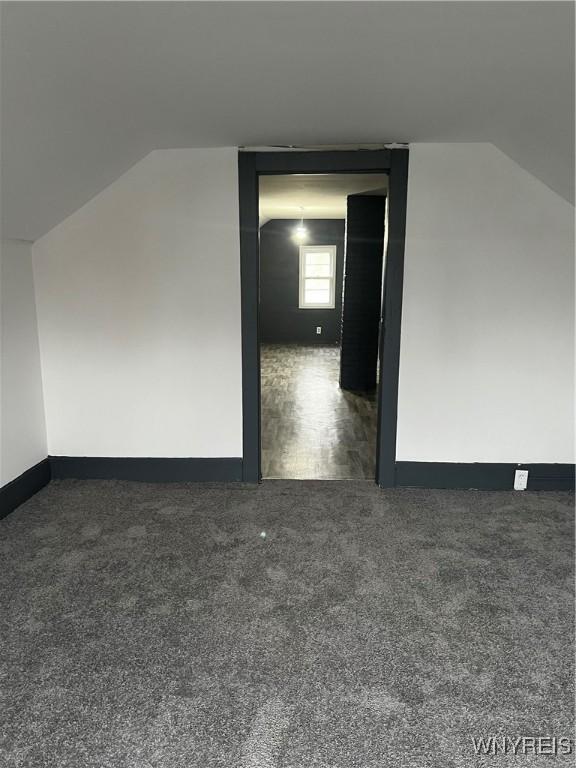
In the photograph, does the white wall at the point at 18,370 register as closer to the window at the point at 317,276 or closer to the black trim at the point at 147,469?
the black trim at the point at 147,469

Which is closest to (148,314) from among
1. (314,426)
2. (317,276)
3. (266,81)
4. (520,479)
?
(266,81)

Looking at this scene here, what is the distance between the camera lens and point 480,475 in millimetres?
3029

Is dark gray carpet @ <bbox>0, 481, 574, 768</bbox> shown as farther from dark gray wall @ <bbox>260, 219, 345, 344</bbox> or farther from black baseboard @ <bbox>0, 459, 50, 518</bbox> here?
dark gray wall @ <bbox>260, 219, 345, 344</bbox>

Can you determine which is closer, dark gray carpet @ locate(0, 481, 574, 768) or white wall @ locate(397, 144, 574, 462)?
dark gray carpet @ locate(0, 481, 574, 768)

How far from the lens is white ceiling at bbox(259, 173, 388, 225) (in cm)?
422

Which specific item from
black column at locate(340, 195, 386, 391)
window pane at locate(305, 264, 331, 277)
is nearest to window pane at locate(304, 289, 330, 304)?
window pane at locate(305, 264, 331, 277)

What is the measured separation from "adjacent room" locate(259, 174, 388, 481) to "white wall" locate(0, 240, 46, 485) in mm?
1337

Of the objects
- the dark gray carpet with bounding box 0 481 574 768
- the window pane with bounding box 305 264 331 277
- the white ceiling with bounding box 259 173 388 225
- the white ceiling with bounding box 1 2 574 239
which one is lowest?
the dark gray carpet with bounding box 0 481 574 768

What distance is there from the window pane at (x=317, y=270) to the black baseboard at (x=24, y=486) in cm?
640

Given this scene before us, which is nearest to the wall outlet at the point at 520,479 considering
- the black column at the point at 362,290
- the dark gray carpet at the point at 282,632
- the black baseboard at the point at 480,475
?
the black baseboard at the point at 480,475

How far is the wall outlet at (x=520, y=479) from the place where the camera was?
2992mm

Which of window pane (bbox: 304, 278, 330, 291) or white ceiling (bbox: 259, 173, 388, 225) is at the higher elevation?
white ceiling (bbox: 259, 173, 388, 225)

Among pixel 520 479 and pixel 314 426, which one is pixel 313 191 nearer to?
pixel 314 426

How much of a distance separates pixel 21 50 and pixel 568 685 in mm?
2383
